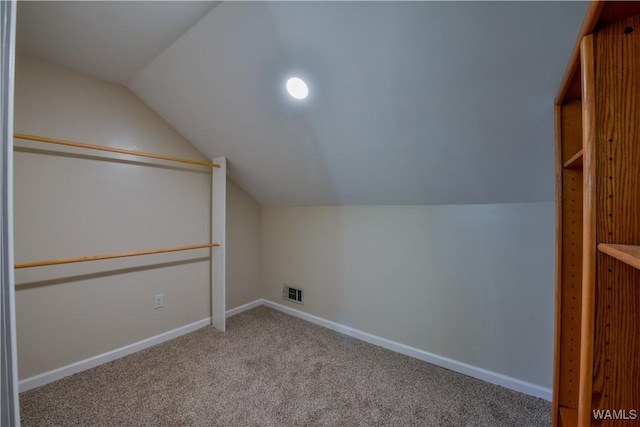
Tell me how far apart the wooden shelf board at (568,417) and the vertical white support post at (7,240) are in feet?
5.20

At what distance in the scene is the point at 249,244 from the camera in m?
2.74

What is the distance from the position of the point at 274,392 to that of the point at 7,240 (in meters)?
1.38

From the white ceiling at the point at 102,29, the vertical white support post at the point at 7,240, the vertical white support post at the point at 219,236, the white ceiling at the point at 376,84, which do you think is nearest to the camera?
the vertical white support post at the point at 7,240

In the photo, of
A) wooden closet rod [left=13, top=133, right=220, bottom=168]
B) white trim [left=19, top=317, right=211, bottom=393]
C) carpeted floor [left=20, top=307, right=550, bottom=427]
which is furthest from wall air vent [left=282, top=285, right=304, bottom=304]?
wooden closet rod [left=13, top=133, right=220, bottom=168]

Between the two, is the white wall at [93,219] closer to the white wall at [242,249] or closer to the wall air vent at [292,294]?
the white wall at [242,249]

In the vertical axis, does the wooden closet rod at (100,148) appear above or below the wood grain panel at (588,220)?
above

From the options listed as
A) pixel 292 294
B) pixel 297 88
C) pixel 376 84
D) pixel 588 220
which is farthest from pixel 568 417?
pixel 292 294

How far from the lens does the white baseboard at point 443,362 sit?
1447 millimetres

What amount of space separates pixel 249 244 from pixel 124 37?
1.90 metres

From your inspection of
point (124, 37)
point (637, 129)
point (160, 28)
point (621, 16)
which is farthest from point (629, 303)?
point (124, 37)

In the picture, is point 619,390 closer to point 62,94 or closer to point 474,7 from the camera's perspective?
point 474,7

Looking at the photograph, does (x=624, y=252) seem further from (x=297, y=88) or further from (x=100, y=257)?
(x=100, y=257)

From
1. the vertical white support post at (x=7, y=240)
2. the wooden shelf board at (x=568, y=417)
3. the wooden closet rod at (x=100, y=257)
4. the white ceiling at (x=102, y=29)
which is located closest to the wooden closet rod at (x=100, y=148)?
the white ceiling at (x=102, y=29)

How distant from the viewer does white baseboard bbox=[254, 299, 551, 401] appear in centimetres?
145
